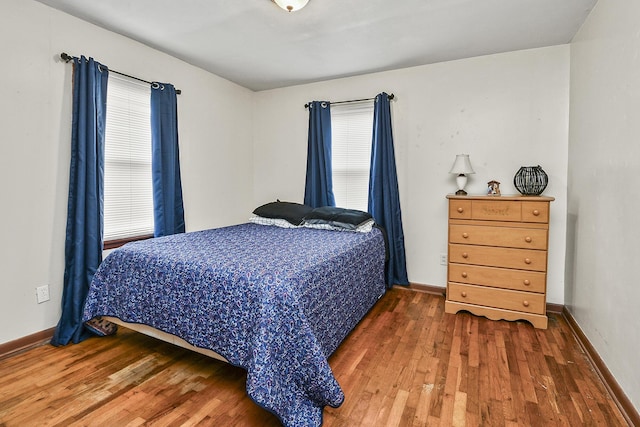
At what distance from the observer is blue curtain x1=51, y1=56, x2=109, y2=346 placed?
2.38m

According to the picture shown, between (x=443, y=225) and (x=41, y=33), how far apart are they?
141 inches

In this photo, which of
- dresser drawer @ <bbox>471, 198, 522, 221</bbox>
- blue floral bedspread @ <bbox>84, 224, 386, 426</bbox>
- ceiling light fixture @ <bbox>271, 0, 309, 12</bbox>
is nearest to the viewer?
blue floral bedspread @ <bbox>84, 224, 386, 426</bbox>

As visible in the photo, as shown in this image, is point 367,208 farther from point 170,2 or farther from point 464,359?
point 170,2

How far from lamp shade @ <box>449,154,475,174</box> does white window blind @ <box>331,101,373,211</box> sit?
3.13 ft

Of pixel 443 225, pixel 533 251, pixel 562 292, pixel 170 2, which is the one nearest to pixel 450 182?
pixel 443 225

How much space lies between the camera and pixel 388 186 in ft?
11.4

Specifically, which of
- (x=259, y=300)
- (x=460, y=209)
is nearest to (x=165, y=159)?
(x=259, y=300)

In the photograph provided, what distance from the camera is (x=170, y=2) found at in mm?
2219

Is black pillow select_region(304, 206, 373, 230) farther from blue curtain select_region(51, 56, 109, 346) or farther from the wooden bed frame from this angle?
blue curtain select_region(51, 56, 109, 346)

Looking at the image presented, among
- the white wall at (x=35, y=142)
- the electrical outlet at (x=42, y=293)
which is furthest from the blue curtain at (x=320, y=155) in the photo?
the electrical outlet at (x=42, y=293)

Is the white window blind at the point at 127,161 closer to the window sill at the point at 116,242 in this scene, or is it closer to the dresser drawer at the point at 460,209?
the window sill at the point at 116,242

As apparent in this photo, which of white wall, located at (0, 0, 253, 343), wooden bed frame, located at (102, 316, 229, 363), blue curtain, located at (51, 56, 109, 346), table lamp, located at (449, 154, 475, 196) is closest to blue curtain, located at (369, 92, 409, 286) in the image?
table lamp, located at (449, 154, 475, 196)

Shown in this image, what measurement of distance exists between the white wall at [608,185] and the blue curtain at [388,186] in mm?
1440

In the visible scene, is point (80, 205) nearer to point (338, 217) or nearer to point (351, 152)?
point (338, 217)
